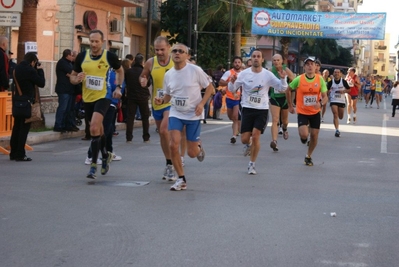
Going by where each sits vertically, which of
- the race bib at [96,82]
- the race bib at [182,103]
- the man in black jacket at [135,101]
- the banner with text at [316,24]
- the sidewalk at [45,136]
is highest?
the banner with text at [316,24]

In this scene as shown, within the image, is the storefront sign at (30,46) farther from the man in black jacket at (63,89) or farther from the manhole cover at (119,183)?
the manhole cover at (119,183)

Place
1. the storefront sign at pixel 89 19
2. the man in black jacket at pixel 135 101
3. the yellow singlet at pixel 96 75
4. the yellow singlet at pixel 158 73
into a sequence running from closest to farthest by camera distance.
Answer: the yellow singlet at pixel 96 75
the yellow singlet at pixel 158 73
the man in black jacket at pixel 135 101
the storefront sign at pixel 89 19

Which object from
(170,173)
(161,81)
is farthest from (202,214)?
(161,81)

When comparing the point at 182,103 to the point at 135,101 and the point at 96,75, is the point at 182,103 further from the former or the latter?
the point at 135,101

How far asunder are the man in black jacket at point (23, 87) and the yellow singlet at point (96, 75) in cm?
248

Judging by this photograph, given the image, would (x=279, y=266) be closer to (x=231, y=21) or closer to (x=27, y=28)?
(x=27, y=28)

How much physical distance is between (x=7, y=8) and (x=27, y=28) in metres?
2.44

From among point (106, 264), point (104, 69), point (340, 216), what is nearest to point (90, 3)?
point (104, 69)

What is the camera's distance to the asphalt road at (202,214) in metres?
6.60

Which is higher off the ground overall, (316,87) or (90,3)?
(90,3)

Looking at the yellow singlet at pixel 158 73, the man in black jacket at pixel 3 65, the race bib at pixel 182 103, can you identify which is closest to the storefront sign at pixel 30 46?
the man in black jacket at pixel 3 65

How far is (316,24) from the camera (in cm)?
4397

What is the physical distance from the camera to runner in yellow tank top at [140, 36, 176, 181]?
1110cm

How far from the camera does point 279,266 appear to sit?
246 inches
